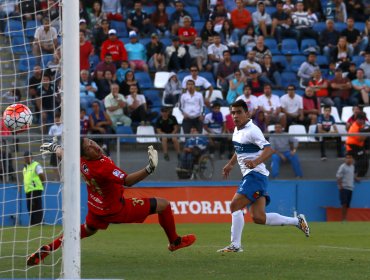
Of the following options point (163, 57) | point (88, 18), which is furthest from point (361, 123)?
point (88, 18)

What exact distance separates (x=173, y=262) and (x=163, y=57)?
15.1 metres

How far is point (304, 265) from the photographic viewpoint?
11.7 m

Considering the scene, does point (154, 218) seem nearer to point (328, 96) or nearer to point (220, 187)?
point (220, 187)

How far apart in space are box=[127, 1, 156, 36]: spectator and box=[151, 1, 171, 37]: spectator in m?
0.24

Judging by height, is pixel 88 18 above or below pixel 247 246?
above

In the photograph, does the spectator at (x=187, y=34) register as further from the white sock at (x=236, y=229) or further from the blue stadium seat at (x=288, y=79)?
the white sock at (x=236, y=229)

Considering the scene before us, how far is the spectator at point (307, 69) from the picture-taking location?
2666cm

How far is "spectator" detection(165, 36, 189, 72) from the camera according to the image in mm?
26703

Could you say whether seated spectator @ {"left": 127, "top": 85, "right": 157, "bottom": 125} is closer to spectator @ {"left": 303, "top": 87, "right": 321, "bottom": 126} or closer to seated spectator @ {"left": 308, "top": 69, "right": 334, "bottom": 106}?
spectator @ {"left": 303, "top": 87, "right": 321, "bottom": 126}

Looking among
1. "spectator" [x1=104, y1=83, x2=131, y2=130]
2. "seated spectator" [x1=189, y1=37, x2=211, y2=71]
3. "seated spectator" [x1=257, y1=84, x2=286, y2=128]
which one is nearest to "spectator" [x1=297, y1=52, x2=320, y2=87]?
"seated spectator" [x1=257, y1=84, x2=286, y2=128]

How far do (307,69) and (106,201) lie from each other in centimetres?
1530

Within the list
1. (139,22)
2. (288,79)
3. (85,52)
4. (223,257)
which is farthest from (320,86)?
(223,257)

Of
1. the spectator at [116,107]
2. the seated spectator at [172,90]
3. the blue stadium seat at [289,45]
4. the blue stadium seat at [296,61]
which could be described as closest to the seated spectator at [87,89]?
the spectator at [116,107]

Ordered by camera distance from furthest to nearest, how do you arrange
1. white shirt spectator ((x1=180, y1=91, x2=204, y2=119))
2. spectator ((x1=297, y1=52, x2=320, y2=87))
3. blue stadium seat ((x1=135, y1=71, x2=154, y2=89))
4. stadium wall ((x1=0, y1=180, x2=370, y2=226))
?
spectator ((x1=297, y1=52, x2=320, y2=87)) < blue stadium seat ((x1=135, y1=71, x2=154, y2=89)) < white shirt spectator ((x1=180, y1=91, x2=204, y2=119)) < stadium wall ((x1=0, y1=180, x2=370, y2=226))
